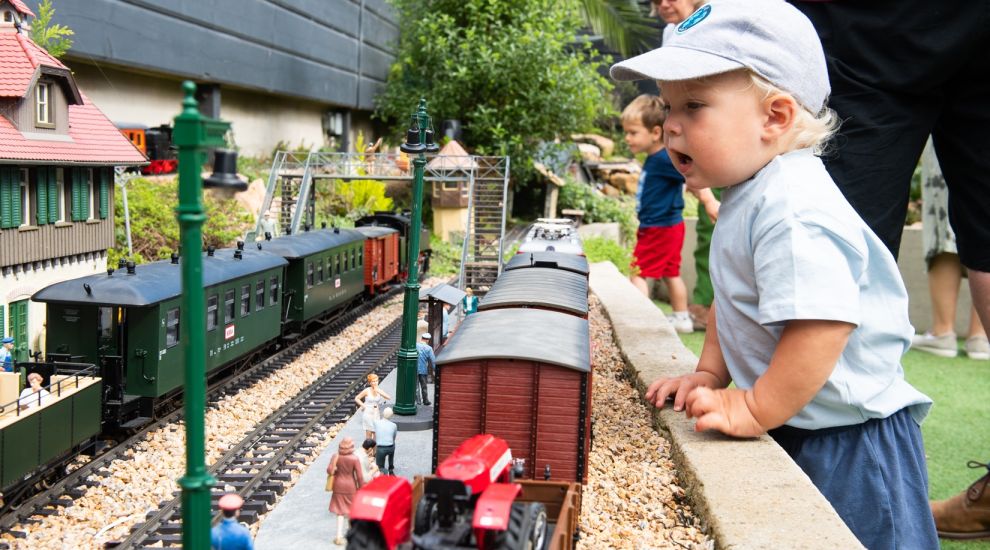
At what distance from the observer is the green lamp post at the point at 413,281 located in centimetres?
843

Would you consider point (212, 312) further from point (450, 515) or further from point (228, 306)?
point (450, 515)

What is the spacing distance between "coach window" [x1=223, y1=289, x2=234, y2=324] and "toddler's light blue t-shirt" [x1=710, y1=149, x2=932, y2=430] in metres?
8.80

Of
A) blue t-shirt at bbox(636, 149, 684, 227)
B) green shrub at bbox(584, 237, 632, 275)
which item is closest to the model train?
blue t-shirt at bbox(636, 149, 684, 227)

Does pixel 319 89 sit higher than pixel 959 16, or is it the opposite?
pixel 319 89

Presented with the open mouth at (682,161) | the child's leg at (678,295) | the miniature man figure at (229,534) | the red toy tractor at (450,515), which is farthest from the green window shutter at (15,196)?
the open mouth at (682,161)

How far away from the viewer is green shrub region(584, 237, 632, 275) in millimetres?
19750

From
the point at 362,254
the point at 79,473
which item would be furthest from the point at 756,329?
the point at 362,254

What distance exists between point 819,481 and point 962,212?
5.52 ft

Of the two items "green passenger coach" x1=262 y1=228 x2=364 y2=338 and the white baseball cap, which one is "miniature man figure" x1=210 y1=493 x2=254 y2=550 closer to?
the white baseball cap

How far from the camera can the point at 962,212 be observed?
15.4 ft

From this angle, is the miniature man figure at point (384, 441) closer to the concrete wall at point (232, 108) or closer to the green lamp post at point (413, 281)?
the green lamp post at point (413, 281)

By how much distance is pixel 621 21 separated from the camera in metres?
29.7

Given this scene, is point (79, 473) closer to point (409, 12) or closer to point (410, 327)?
point (410, 327)

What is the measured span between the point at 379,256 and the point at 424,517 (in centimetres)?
1618
